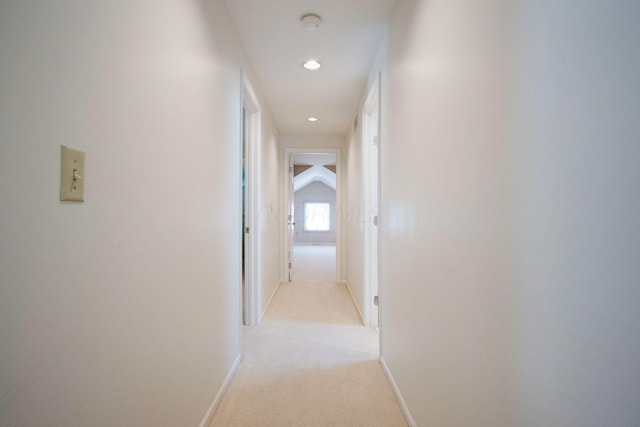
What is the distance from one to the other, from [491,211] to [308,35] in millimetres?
2029

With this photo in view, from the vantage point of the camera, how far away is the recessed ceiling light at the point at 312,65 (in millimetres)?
2791

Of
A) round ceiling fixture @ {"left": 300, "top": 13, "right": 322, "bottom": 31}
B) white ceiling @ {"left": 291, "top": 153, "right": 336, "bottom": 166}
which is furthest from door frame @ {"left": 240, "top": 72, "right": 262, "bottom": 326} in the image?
white ceiling @ {"left": 291, "top": 153, "right": 336, "bottom": 166}

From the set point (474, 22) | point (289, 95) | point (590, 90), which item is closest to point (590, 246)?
point (590, 90)

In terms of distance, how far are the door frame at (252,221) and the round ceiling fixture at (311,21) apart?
0.98m

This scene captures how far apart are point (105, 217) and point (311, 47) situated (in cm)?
218

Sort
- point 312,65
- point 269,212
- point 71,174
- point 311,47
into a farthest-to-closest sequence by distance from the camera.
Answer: point 269,212, point 312,65, point 311,47, point 71,174

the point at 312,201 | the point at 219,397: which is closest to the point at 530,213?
the point at 219,397

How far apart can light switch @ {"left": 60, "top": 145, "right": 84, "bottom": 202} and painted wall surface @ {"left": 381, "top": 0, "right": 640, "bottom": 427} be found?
101 centimetres

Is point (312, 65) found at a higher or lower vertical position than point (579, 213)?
higher

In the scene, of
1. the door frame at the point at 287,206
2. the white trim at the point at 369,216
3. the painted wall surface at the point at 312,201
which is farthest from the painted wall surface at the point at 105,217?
the painted wall surface at the point at 312,201

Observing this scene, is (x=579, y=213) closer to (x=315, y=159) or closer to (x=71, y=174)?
(x=71, y=174)

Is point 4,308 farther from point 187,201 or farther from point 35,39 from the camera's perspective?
point 187,201

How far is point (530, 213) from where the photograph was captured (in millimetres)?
728

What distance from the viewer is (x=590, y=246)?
0.57 m
